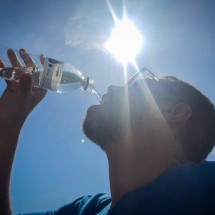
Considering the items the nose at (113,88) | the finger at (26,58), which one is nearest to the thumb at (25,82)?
the finger at (26,58)

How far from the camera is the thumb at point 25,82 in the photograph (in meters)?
2.30

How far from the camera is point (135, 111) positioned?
2553mm

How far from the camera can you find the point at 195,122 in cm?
256

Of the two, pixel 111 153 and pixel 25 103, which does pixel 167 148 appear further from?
pixel 25 103

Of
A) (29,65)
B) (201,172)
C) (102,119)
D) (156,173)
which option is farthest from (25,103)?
(201,172)

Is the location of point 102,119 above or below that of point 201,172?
above

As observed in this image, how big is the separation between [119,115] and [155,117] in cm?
31

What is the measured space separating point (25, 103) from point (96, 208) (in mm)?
1053

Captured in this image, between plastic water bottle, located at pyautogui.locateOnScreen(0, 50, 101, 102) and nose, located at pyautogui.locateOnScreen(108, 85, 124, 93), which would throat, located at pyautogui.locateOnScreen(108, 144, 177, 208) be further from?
plastic water bottle, located at pyautogui.locateOnScreen(0, 50, 101, 102)

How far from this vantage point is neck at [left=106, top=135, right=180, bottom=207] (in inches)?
83.4

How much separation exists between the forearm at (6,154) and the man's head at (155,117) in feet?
1.96

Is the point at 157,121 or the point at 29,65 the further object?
the point at 29,65

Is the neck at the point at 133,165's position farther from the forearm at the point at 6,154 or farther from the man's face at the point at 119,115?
the forearm at the point at 6,154

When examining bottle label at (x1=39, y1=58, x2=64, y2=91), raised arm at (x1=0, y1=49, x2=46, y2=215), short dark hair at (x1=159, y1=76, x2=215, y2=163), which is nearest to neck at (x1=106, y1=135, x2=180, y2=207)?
short dark hair at (x1=159, y1=76, x2=215, y2=163)
